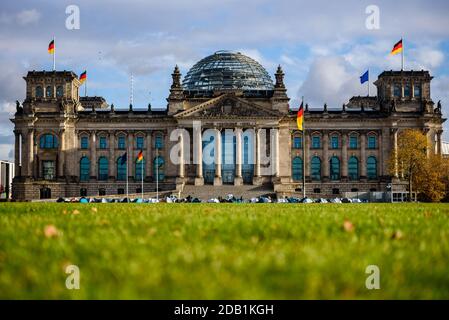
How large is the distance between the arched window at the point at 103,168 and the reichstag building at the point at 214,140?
0.18 metres

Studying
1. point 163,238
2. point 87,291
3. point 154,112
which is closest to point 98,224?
point 163,238

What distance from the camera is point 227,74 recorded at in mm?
112812

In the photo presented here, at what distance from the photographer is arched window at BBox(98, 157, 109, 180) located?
105062mm

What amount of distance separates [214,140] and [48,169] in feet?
98.2

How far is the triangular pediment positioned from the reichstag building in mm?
170

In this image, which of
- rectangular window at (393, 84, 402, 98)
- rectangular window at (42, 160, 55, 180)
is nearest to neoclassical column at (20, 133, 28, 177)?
rectangular window at (42, 160, 55, 180)

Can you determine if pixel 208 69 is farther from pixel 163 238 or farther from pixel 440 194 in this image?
pixel 163 238

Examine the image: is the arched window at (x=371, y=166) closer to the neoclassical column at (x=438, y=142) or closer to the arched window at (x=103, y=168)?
the neoclassical column at (x=438, y=142)

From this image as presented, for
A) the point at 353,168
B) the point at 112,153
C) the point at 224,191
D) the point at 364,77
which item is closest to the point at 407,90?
the point at 364,77

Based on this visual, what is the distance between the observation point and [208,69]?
114812mm

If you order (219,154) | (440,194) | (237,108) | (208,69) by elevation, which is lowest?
(440,194)

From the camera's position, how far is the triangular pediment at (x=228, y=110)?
327 ft
